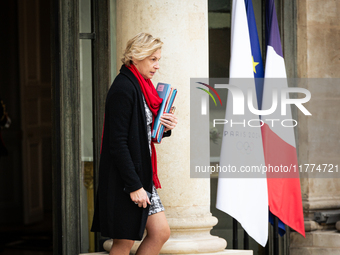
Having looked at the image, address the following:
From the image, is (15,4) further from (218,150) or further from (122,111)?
(122,111)

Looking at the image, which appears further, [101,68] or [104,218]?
[101,68]

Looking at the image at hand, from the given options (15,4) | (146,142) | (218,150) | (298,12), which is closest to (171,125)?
(146,142)

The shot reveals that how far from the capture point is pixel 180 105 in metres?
3.76

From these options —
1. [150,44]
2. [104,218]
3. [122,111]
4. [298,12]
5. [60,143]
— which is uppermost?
[298,12]

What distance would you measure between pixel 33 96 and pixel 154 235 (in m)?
6.05

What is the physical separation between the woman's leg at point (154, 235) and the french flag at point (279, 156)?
4.91 ft

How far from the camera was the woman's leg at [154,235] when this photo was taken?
2977mm

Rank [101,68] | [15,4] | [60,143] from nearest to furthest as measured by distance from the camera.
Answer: [60,143] < [101,68] < [15,4]

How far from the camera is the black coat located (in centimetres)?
287

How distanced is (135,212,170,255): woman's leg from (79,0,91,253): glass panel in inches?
69.6

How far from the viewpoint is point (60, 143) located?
13.7 feet

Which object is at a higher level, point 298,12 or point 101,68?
point 298,12

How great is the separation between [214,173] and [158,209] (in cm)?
205

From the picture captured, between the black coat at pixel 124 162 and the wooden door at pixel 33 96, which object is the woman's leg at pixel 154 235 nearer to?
the black coat at pixel 124 162
